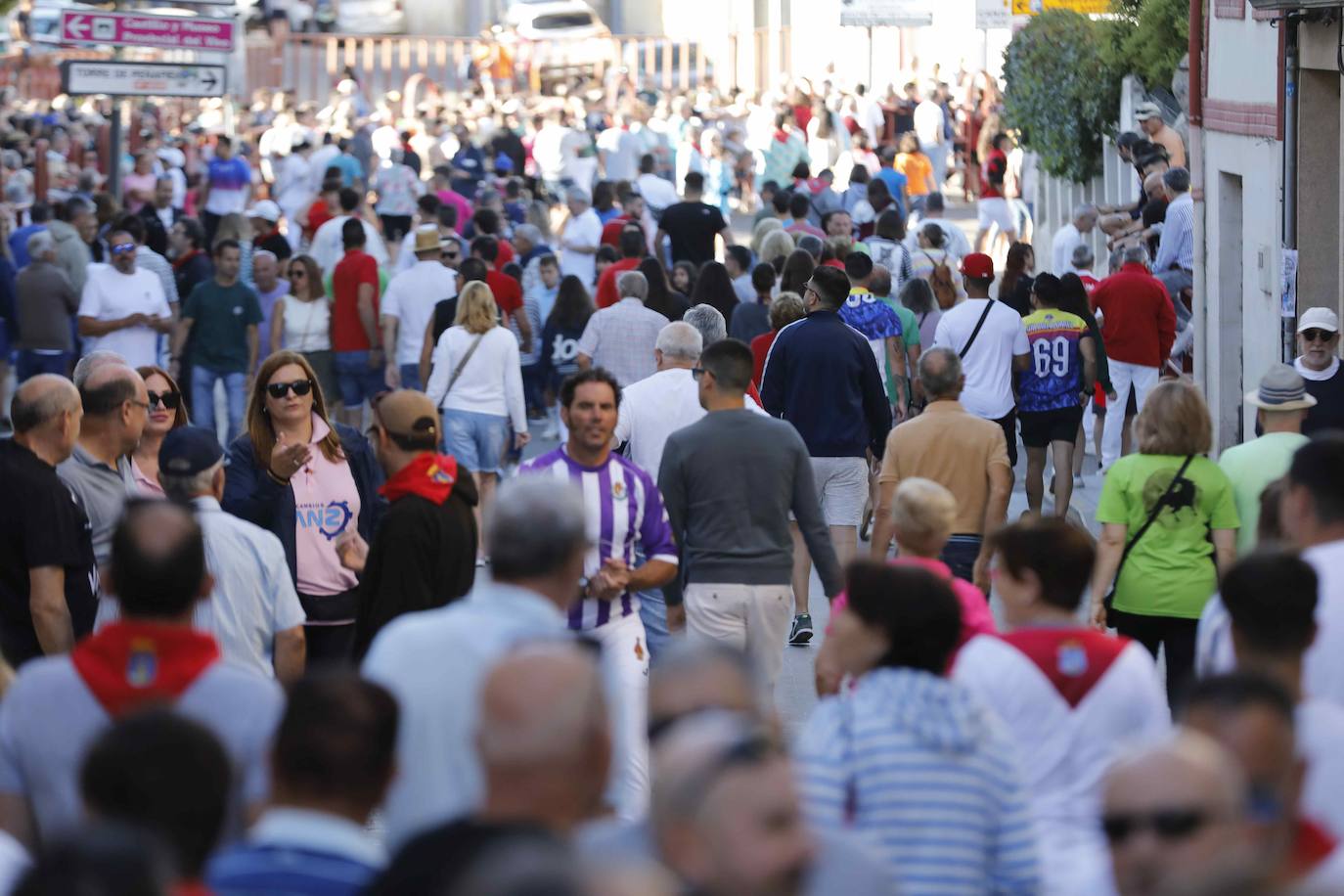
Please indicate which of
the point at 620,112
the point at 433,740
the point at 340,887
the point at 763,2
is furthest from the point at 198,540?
the point at 763,2

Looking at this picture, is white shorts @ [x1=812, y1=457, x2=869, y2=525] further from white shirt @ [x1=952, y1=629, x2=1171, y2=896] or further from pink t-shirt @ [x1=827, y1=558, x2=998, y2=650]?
white shirt @ [x1=952, y1=629, x2=1171, y2=896]

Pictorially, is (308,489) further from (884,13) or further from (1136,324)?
(884,13)

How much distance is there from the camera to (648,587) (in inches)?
283

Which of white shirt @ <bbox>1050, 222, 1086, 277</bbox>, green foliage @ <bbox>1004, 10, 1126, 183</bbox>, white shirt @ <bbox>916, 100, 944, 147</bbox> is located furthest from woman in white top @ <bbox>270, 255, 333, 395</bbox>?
white shirt @ <bbox>916, 100, 944, 147</bbox>

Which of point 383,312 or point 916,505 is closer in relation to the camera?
point 916,505

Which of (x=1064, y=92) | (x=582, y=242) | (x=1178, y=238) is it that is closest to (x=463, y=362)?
(x=582, y=242)

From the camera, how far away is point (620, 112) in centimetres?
3550

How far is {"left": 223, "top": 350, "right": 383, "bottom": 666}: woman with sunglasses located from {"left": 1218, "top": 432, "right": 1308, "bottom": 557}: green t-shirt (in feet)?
9.90

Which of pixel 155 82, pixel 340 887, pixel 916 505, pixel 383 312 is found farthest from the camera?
pixel 155 82

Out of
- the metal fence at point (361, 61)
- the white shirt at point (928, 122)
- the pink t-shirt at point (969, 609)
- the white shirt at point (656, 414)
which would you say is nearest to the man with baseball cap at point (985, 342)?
the white shirt at point (656, 414)

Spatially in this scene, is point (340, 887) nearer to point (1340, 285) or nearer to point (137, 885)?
point (137, 885)

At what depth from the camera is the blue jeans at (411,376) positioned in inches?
605

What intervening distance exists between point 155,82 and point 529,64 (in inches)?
1269

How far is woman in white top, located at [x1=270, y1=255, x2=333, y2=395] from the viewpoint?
15500 mm
